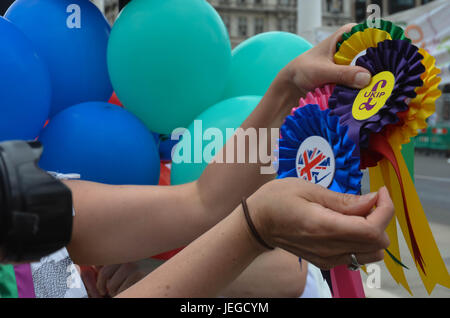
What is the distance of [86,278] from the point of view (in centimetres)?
113

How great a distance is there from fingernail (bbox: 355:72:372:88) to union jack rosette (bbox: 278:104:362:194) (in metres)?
0.06

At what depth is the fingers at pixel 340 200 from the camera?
18.2 inches

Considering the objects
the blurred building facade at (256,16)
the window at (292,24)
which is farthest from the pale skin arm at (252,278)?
the window at (292,24)

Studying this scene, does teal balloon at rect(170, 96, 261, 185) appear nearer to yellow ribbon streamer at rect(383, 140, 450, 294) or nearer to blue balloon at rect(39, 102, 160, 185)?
blue balloon at rect(39, 102, 160, 185)

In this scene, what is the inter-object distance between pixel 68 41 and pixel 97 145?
270mm

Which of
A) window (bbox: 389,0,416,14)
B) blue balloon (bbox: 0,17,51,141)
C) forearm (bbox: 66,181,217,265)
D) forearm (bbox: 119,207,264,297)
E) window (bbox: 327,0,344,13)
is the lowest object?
forearm (bbox: 66,181,217,265)

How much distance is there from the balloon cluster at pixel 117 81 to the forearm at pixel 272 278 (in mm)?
269

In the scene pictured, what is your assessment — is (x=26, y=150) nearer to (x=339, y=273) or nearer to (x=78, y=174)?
(x=339, y=273)

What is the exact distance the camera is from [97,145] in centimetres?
103

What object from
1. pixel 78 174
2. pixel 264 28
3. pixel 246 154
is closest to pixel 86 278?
pixel 78 174

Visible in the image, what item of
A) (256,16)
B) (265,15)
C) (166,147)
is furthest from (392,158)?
(265,15)

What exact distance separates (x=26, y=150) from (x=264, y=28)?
34104 mm

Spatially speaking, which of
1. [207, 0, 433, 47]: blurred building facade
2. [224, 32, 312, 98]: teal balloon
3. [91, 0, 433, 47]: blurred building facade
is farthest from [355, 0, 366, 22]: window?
[224, 32, 312, 98]: teal balloon

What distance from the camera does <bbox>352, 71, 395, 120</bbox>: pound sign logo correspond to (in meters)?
0.57
